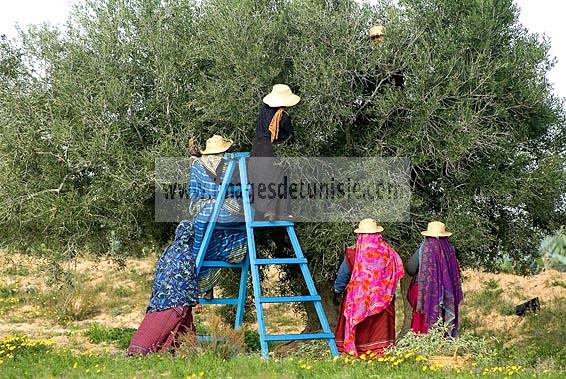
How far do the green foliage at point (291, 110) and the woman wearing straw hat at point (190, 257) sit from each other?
858mm

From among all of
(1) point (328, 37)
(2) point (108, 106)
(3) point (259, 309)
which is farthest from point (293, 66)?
(3) point (259, 309)

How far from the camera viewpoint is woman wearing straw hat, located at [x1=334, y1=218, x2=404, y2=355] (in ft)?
38.0

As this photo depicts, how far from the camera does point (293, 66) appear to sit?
13.0m

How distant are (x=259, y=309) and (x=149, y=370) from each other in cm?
216

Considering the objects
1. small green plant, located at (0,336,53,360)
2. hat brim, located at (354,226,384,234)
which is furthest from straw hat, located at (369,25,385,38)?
small green plant, located at (0,336,53,360)

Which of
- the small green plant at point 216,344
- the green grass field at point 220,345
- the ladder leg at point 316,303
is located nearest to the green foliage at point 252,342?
the green grass field at point 220,345

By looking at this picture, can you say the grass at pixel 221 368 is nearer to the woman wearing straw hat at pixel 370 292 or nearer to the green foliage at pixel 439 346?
the green foliage at pixel 439 346

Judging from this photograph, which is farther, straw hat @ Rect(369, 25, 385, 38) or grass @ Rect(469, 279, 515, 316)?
grass @ Rect(469, 279, 515, 316)

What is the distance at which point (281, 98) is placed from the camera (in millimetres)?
11688

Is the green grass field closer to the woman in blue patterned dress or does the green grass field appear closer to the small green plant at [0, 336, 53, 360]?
the small green plant at [0, 336, 53, 360]

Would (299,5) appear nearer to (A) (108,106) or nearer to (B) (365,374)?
(A) (108,106)

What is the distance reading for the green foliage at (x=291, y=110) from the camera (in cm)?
1251

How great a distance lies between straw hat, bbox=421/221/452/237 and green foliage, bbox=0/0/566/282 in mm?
567

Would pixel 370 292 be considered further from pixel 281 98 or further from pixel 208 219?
pixel 281 98
